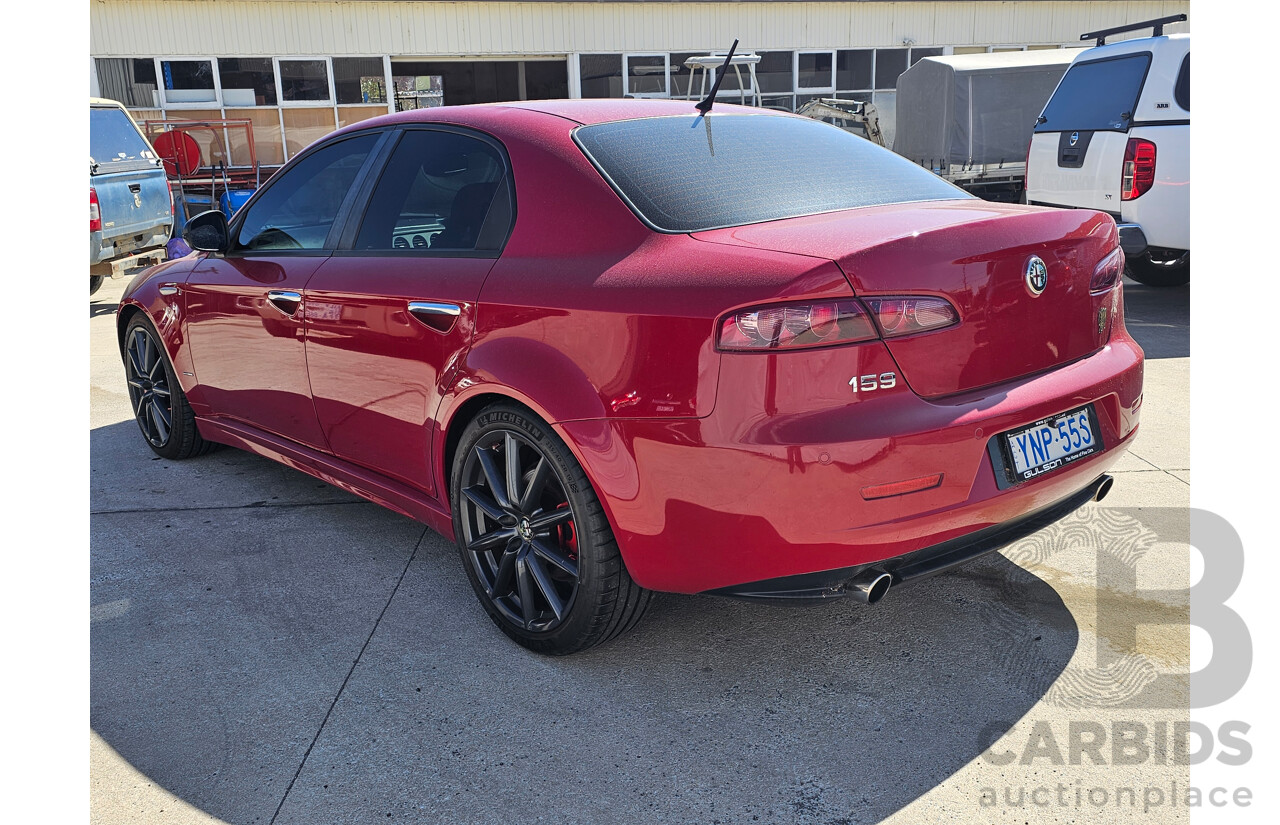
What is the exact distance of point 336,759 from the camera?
2488 mm

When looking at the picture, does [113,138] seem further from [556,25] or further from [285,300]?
[556,25]

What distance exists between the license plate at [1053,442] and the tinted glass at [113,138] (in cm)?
973

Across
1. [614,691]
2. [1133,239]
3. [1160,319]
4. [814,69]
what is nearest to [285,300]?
[614,691]

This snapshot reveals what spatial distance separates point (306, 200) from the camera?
3855 millimetres

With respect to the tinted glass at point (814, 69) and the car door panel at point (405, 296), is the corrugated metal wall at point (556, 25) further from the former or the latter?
the car door panel at point (405, 296)

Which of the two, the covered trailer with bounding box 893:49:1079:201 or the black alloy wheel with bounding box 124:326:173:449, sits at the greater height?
the covered trailer with bounding box 893:49:1079:201

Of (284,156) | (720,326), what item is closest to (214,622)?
(720,326)

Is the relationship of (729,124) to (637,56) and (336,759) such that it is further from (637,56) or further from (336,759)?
(637,56)

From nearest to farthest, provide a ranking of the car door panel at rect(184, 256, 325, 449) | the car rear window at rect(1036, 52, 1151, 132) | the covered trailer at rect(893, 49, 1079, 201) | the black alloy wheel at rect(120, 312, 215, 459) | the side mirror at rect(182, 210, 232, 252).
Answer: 1. the car door panel at rect(184, 256, 325, 449)
2. the side mirror at rect(182, 210, 232, 252)
3. the black alloy wheel at rect(120, 312, 215, 459)
4. the car rear window at rect(1036, 52, 1151, 132)
5. the covered trailer at rect(893, 49, 1079, 201)

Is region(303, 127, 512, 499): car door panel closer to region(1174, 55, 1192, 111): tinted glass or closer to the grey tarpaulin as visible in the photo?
region(1174, 55, 1192, 111): tinted glass

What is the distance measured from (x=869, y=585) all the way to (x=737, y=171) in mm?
1261

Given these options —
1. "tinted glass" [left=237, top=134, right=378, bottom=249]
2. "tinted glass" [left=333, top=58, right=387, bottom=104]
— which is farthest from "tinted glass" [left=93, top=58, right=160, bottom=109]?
"tinted glass" [left=237, top=134, right=378, bottom=249]

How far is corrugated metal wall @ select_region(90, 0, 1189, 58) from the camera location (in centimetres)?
1725

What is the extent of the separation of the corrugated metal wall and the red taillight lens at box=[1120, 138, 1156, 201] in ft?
44.0
